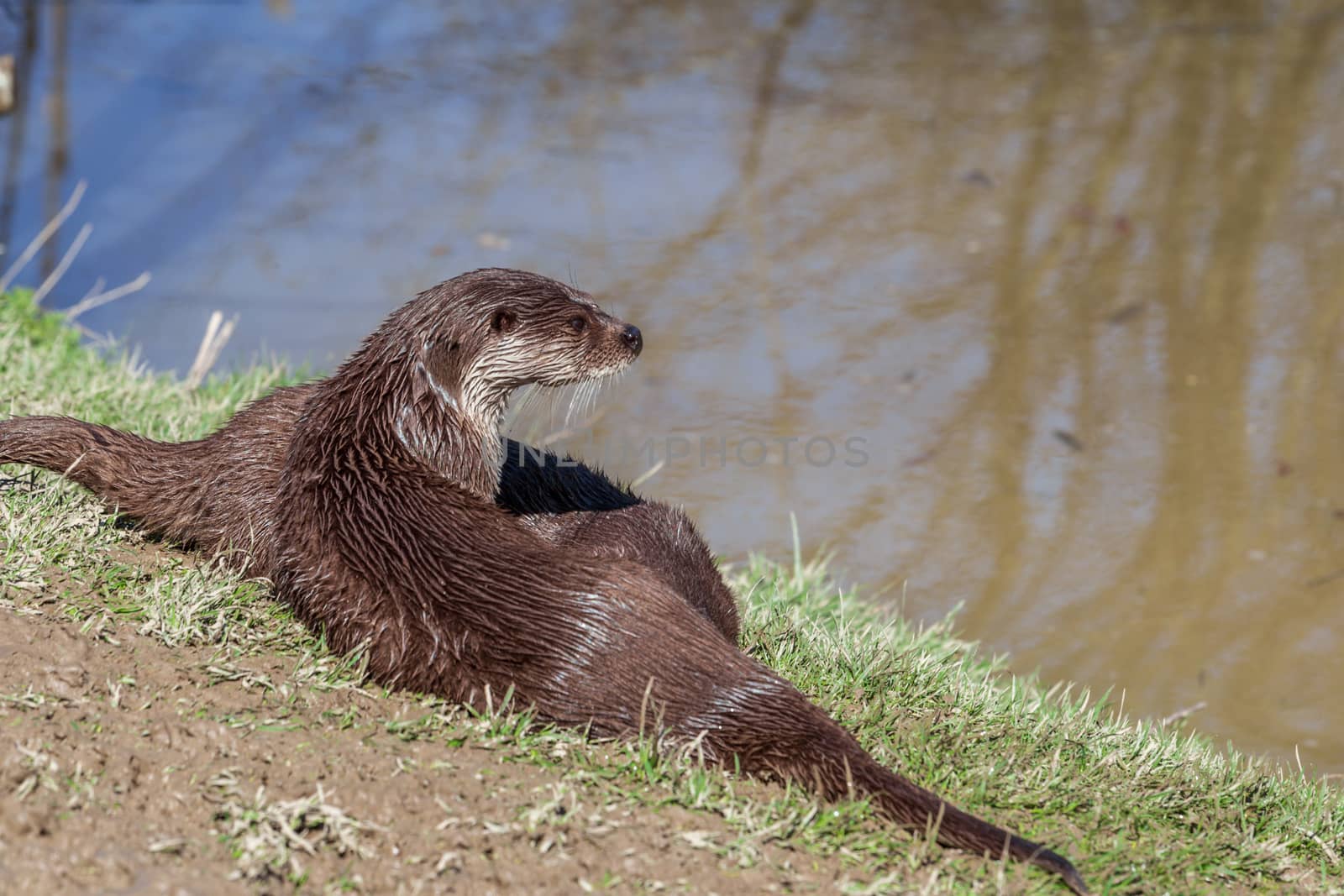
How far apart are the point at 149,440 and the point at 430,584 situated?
1.01 m

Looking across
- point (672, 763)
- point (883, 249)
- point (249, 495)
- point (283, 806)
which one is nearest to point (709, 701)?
point (672, 763)

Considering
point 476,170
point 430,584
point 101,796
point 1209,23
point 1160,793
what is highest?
point 1209,23

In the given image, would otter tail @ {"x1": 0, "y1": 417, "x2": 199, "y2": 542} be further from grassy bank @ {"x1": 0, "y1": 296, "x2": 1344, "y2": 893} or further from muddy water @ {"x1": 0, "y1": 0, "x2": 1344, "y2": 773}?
muddy water @ {"x1": 0, "y1": 0, "x2": 1344, "y2": 773}

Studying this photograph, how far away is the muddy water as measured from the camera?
454cm

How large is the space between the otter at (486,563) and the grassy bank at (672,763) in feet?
0.21

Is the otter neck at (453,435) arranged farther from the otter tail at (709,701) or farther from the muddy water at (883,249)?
the muddy water at (883,249)

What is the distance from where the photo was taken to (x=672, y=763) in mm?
2615

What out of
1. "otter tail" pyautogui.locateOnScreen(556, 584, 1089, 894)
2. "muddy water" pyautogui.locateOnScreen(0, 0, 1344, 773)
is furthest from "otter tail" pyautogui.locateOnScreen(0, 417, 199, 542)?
"muddy water" pyautogui.locateOnScreen(0, 0, 1344, 773)

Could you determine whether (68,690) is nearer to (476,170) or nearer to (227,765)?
(227,765)

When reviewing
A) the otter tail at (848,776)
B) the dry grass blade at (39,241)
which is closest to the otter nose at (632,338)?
the otter tail at (848,776)

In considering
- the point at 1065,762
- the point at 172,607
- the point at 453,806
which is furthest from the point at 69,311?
the point at 1065,762

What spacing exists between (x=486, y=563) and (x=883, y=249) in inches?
153

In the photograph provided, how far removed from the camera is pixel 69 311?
15.9 ft

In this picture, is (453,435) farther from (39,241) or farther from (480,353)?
(39,241)
